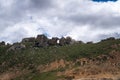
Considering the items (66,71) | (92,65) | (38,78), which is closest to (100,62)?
(92,65)

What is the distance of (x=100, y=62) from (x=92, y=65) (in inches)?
183

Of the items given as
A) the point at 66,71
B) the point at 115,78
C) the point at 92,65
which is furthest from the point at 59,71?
the point at 115,78

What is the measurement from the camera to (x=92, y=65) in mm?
198375

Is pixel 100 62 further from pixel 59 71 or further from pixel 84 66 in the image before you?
pixel 59 71

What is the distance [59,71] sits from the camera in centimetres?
19875

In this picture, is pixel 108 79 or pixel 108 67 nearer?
pixel 108 79

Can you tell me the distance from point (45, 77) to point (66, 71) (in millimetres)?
11212

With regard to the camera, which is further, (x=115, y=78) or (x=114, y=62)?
(x=114, y=62)

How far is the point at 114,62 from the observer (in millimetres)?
199000

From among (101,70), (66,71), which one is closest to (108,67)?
(101,70)

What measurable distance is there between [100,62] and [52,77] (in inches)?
1050

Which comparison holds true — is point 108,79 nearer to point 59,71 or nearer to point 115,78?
point 115,78

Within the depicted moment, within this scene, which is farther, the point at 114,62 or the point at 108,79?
the point at 114,62

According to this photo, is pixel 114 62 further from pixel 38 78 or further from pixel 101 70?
pixel 38 78
